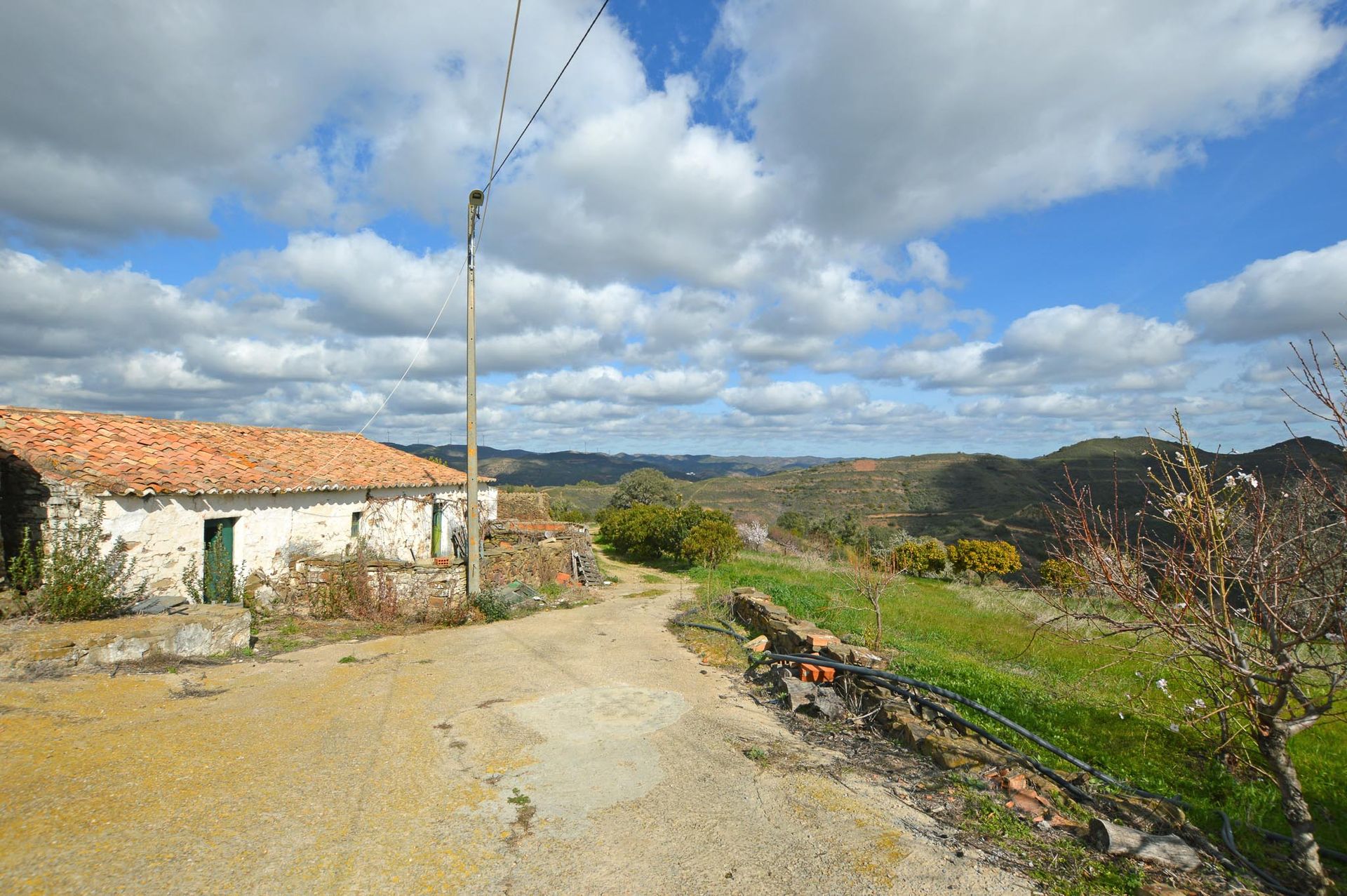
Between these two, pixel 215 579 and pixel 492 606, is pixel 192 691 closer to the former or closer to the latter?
pixel 215 579

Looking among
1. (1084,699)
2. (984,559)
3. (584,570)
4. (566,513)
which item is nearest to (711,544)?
(584,570)

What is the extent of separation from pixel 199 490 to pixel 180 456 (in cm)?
199

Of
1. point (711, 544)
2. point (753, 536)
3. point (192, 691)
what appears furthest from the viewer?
point (753, 536)

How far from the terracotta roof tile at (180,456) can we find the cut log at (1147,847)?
42.3ft

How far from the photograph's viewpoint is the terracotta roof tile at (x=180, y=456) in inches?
405

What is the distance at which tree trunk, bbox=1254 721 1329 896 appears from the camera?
3770mm

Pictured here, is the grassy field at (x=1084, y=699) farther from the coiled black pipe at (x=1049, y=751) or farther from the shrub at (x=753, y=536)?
the shrub at (x=753, y=536)

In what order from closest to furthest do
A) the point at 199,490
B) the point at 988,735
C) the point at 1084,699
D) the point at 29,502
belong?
the point at 988,735 < the point at 1084,699 < the point at 29,502 < the point at 199,490

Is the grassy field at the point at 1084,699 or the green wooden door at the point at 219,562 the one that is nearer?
the grassy field at the point at 1084,699

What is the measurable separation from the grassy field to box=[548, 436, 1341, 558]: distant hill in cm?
2188

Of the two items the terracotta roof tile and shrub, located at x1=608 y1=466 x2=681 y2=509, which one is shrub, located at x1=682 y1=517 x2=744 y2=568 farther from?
shrub, located at x1=608 y1=466 x2=681 y2=509

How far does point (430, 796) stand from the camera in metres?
4.52

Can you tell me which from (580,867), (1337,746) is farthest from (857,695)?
(1337,746)

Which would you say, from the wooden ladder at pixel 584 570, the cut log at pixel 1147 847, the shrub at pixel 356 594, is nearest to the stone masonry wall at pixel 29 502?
the shrub at pixel 356 594
